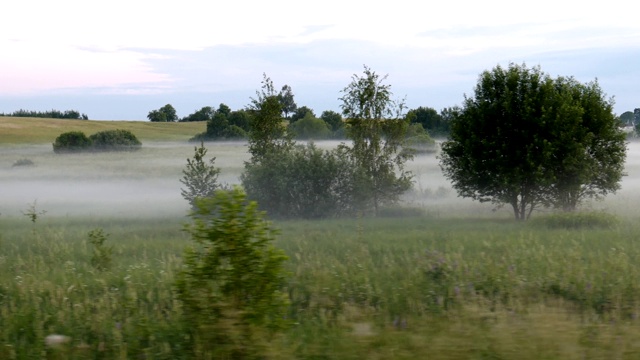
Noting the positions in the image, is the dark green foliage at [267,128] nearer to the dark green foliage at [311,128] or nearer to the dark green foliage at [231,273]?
the dark green foliage at [231,273]

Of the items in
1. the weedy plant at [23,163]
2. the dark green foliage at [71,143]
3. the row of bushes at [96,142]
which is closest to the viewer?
the weedy plant at [23,163]

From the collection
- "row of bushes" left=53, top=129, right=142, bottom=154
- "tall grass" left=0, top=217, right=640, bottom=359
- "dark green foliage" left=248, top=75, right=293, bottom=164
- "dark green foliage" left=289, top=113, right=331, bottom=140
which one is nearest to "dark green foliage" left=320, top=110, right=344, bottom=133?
"dark green foliage" left=289, top=113, right=331, bottom=140

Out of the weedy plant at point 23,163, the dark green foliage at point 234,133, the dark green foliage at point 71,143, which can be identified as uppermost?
the dark green foliage at point 234,133

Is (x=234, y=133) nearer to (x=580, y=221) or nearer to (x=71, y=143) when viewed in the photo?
(x=71, y=143)

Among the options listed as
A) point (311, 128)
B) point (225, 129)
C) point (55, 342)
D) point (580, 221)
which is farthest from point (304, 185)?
point (225, 129)

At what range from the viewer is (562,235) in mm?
16453

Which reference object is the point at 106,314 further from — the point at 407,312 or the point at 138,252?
the point at 138,252

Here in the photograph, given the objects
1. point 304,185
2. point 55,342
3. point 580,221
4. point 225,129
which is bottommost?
point 580,221

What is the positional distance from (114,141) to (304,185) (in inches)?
2189

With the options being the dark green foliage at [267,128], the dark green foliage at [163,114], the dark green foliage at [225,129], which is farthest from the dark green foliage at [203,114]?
the dark green foliage at [267,128]

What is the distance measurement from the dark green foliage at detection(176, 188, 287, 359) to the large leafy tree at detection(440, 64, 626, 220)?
21300 mm

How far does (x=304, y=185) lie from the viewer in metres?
30.6

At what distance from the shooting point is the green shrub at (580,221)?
2039 centimetres

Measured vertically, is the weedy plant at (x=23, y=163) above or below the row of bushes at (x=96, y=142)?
below
